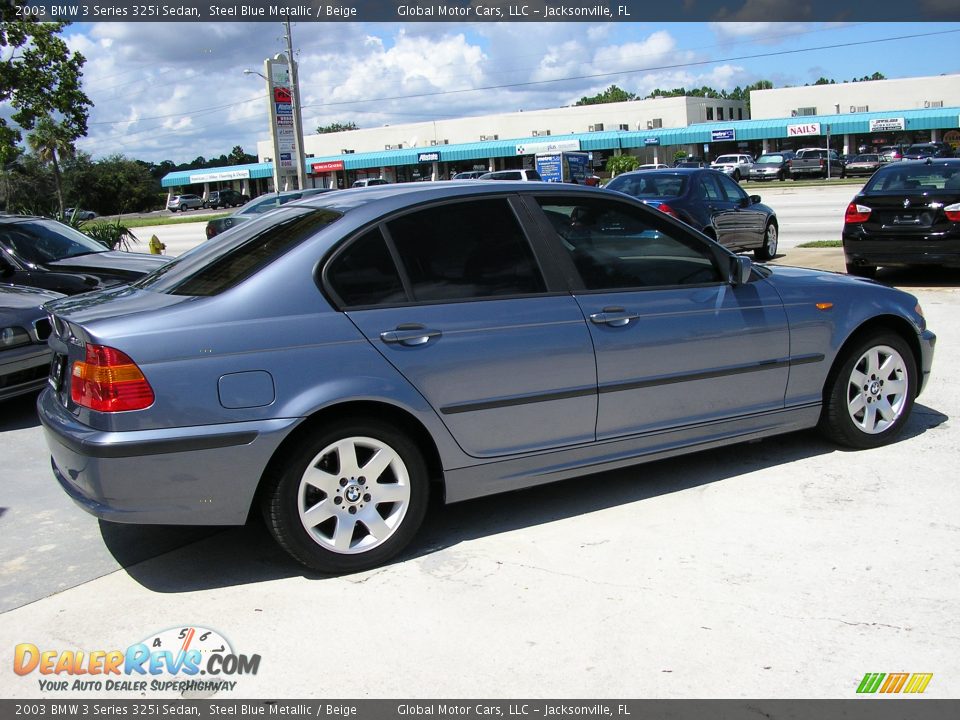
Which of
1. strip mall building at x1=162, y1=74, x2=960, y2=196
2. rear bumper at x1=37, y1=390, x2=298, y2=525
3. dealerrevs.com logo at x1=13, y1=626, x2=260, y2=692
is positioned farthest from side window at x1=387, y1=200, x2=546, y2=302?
strip mall building at x1=162, y1=74, x2=960, y2=196

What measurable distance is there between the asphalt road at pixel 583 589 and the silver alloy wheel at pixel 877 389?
208 millimetres

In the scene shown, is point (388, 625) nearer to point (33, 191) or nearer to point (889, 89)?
point (33, 191)

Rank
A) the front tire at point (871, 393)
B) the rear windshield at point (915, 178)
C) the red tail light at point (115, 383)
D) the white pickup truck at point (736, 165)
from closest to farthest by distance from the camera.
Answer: the red tail light at point (115, 383) < the front tire at point (871, 393) < the rear windshield at point (915, 178) < the white pickup truck at point (736, 165)

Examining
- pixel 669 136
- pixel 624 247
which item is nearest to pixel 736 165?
pixel 669 136

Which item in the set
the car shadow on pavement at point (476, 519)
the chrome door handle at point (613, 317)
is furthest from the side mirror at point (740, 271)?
the car shadow on pavement at point (476, 519)

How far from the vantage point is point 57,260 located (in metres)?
9.51

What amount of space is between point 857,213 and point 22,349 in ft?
31.0

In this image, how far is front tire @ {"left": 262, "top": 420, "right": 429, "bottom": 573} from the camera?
3.92 m

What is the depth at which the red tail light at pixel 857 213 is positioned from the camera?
447 inches

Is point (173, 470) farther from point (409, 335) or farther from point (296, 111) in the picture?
point (296, 111)

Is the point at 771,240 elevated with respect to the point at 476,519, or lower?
elevated

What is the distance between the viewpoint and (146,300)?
4.18 m

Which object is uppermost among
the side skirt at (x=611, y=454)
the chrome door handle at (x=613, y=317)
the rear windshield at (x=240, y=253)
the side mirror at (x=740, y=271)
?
the rear windshield at (x=240, y=253)

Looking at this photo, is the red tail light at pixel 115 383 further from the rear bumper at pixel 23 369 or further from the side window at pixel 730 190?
the side window at pixel 730 190
